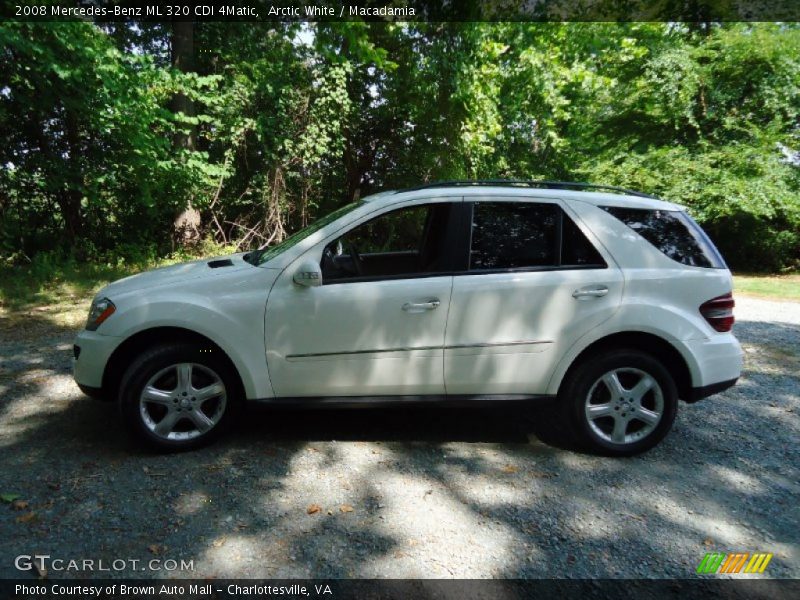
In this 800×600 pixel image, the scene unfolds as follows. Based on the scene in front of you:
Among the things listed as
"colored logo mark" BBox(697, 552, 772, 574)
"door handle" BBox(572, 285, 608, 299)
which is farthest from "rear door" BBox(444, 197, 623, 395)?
"colored logo mark" BBox(697, 552, 772, 574)

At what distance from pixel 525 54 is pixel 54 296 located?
12.1 meters

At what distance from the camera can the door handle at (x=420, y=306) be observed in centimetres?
340

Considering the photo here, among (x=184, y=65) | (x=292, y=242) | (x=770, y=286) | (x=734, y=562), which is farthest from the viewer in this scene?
(x=770, y=286)

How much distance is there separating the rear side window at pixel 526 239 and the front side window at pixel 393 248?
9.4 inches

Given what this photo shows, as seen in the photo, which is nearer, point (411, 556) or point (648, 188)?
point (411, 556)

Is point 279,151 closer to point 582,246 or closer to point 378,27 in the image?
point 378,27

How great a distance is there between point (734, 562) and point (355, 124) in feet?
41.6

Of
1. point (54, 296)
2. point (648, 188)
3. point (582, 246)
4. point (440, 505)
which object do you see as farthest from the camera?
point (648, 188)

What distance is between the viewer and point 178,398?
11.2ft

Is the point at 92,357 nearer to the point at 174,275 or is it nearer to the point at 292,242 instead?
the point at 174,275

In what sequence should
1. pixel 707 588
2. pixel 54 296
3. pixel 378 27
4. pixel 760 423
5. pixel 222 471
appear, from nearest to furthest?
1. pixel 707 588
2. pixel 222 471
3. pixel 760 423
4. pixel 54 296
5. pixel 378 27

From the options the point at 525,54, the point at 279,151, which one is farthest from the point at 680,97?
the point at 279,151

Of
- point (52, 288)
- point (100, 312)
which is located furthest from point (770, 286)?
point (52, 288)

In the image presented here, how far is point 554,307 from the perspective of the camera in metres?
3.45
